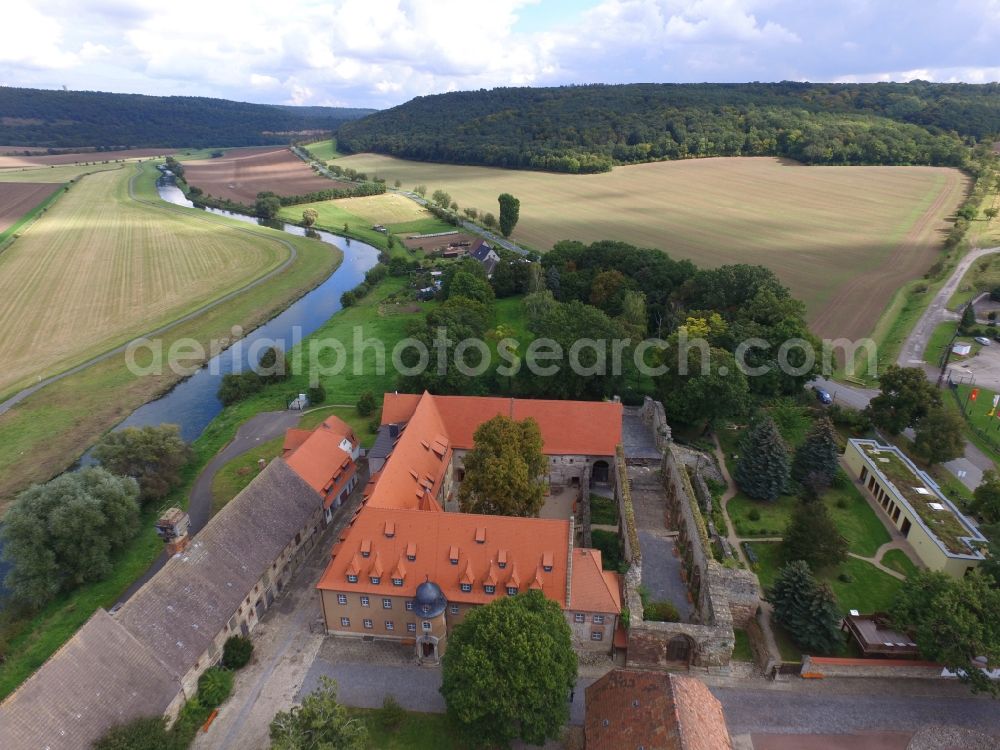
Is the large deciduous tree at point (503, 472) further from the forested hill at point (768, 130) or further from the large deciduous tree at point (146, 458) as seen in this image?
the forested hill at point (768, 130)

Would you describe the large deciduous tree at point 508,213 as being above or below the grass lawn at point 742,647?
above

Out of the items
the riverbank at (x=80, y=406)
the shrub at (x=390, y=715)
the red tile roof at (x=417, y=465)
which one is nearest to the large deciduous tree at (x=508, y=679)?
the shrub at (x=390, y=715)

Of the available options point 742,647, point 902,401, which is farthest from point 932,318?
point 742,647

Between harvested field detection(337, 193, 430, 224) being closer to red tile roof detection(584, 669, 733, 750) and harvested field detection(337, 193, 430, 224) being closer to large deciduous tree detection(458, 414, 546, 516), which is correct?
large deciduous tree detection(458, 414, 546, 516)

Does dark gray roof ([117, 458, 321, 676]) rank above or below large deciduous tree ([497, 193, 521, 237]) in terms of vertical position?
below

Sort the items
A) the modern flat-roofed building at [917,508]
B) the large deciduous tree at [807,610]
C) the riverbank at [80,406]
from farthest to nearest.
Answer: the riverbank at [80,406], the modern flat-roofed building at [917,508], the large deciduous tree at [807,610]

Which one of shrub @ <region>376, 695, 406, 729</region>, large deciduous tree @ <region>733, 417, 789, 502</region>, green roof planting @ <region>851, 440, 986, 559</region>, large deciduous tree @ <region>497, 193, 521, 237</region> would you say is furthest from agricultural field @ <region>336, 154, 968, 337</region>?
shrub @ <region>376, 695, 406, 729</region>
